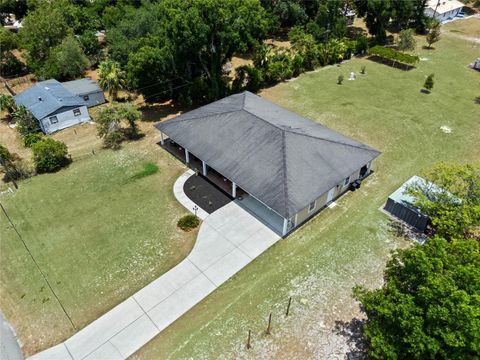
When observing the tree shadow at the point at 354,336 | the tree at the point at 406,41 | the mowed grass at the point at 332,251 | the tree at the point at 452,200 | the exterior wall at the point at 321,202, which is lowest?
the tree shadow at the point at 354,336

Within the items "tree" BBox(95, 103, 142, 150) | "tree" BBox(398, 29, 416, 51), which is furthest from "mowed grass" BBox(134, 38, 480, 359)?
"tree" BBox(95, 103, 142, 150)

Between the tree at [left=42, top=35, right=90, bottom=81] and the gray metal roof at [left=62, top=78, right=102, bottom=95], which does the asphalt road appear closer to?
the gray metal roof at [left=62, top=78, right=102, bottom=95]

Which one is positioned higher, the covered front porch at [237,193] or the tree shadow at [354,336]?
the covered front porch at [237,193]

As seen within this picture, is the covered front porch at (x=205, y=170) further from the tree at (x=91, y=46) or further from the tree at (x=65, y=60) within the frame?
the tree at (x=91, y=46)

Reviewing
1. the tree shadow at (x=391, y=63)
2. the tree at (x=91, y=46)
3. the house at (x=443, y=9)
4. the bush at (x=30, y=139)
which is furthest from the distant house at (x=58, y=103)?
the house at (x=443, y=9)

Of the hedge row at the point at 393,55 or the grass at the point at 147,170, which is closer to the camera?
the grass at the point at 147,170

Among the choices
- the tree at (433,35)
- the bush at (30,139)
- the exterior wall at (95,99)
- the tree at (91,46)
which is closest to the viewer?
the bush at (30,139)
